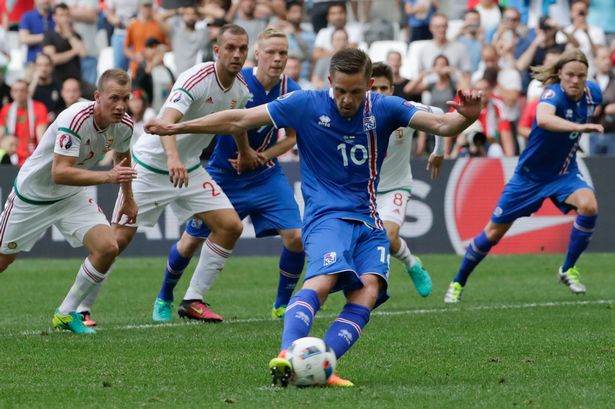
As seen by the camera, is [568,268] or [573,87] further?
[568,268]

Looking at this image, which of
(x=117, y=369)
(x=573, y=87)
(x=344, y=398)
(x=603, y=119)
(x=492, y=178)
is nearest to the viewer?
(x=344, y=398)

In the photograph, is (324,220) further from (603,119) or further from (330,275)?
(603,119)

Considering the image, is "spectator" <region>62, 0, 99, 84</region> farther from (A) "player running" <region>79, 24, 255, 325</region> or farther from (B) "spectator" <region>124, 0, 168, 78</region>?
(A) "player running" <region>79, 24, 255, 325</region>

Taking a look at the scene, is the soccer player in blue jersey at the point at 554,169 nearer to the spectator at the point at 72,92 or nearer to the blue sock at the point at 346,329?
the blue sock at the point at 346,329

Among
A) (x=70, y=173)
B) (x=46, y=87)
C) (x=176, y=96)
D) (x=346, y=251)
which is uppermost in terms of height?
(x=176, y=96)

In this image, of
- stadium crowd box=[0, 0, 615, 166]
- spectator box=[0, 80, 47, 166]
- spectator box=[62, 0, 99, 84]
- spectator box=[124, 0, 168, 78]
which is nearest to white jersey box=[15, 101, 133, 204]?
stadium crowd box=[0, 0, 615, 166]

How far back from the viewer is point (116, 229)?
11273 mm

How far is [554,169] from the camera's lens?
13008 mm

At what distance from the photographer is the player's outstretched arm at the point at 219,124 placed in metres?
7.61

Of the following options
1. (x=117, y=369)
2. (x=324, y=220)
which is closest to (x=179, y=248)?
(x=117, y=369)

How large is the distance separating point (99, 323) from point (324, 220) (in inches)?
170

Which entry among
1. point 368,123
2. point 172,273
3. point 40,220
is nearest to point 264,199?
point 172,273

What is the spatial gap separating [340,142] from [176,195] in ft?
12.7

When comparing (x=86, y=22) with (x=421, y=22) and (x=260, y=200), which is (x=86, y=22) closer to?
(x=421, y=22)
